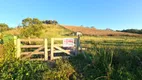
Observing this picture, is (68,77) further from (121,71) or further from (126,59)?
(126,59)

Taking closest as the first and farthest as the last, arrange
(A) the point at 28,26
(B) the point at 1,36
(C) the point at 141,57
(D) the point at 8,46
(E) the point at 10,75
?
1. (E) the point at 10,75
2. (C) the point at 141,57
3. (D) the point at 8,46
4. (B) the point at 1,36
5. (A) the point at 28,26

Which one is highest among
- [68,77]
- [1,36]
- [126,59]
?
[1,36]

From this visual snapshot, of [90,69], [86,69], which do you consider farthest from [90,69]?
[86,69]

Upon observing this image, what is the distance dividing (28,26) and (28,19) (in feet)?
5.32

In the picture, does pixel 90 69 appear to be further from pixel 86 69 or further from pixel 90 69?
pixel 86 69

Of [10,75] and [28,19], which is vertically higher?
[28,19]

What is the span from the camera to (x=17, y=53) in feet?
32.1

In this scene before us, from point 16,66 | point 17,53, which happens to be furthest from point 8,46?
point 16,66

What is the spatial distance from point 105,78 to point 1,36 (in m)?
6.88

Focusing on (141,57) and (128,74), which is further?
(141,57)

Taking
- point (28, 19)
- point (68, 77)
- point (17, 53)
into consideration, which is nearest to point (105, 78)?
point (68, 77)

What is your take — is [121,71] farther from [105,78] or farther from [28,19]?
[28,19]

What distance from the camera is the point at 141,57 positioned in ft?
26.0

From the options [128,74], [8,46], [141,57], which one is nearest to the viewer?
[128,74]
